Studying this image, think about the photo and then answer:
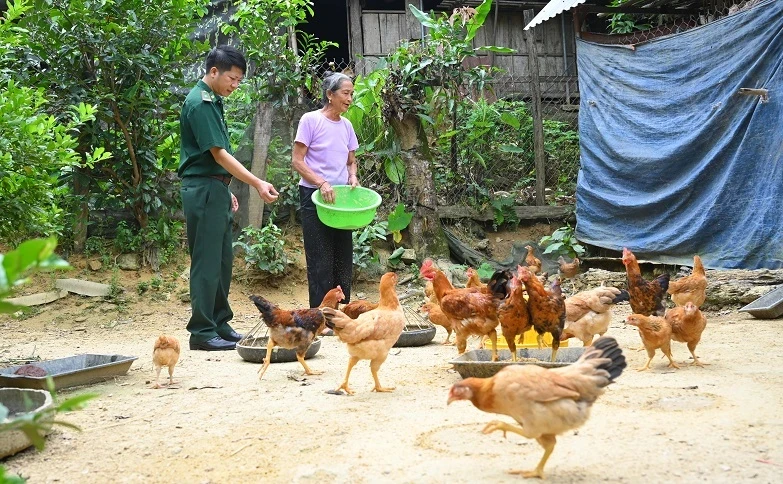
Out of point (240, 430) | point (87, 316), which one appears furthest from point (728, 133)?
point (87, 316)

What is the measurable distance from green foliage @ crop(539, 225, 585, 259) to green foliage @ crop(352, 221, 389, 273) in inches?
103

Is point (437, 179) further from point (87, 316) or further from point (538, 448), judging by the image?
point (538, 448)

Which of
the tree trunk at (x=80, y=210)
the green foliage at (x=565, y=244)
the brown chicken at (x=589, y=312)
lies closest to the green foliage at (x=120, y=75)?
the tree trunk at (x=80, y=210)

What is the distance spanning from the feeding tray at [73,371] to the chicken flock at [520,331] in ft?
1.33

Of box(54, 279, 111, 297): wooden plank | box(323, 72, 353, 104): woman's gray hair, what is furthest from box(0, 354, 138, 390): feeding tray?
box(54, 279, 111, 297): wooden plank

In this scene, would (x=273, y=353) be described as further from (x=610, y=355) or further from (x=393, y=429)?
(x=610, y=355)

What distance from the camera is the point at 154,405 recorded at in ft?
16.4

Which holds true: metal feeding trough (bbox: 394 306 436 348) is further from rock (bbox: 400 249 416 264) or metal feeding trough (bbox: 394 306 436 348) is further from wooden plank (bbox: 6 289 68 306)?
wooden plank (bbox: 6 289 68 306)

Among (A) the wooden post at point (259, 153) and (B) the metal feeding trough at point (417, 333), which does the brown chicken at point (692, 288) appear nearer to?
(B) the metal feeding trough at point (417, 333)

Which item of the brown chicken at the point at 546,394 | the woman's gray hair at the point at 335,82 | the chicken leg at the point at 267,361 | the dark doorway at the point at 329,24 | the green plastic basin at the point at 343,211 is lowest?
the chicken leg at the point at 267,361

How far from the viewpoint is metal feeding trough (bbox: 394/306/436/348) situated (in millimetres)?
7180

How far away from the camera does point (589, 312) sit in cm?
621

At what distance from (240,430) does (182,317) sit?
17.9 ft

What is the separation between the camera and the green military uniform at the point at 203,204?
6859 mm
